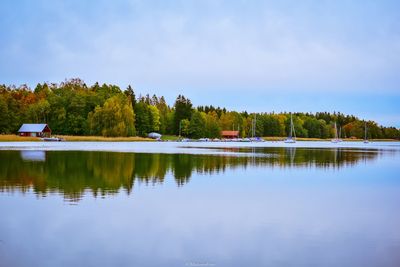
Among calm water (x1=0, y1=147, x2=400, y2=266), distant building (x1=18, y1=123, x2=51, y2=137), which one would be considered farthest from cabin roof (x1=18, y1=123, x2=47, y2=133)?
calm water (x1=0, y1=147, x2=400, y2=266)

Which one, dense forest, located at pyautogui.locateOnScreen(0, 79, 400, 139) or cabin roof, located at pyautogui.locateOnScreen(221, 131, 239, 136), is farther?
cabin roof, located at pyautogui.locateOnScreen(221, 131, 239, 136)

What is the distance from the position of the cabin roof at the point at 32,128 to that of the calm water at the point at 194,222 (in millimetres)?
87741

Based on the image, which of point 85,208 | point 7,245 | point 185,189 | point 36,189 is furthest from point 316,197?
point 7,245

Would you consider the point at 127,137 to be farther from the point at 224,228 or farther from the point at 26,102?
the point at 224,228

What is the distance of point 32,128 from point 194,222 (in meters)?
103

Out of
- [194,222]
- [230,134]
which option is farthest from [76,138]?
[194,222]

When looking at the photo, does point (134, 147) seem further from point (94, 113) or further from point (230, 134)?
point (230, 134)

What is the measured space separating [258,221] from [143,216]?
3741mm

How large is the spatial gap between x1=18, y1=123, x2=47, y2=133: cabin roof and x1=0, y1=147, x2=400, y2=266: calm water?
87741mm

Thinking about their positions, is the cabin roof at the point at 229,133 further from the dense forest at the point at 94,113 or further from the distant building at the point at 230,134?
the dense forest at the point at 94,113

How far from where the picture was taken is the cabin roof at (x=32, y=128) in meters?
111

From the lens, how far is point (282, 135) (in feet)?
623

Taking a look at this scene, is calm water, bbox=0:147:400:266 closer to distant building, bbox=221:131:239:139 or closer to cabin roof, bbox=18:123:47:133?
cabin roof, bbox=18:123:47:133

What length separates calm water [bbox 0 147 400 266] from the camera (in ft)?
36.8
